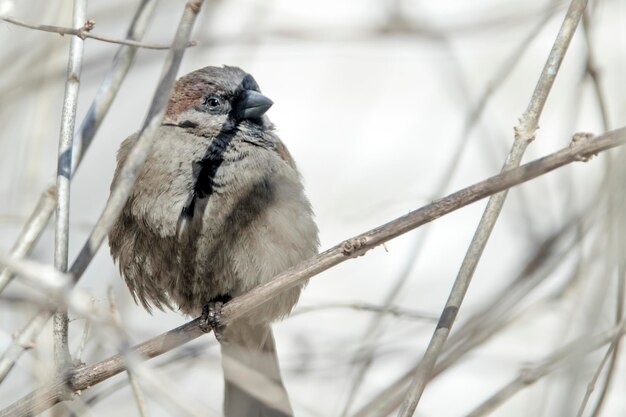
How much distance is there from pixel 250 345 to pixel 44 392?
184 cm

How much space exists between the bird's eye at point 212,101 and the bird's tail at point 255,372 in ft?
3.30

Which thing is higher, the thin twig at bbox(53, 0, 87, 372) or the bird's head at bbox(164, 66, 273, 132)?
the bird's head at bbox(164, 66, 273, 132)

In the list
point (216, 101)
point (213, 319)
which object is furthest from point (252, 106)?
point (213, 319)

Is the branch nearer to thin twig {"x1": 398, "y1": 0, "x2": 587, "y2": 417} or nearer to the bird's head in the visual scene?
thin twig {"x1": 398, "y1": 0, "x2": 587, "y2": 417}

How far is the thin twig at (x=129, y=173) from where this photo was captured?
217 centimetres

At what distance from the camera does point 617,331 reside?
7.41 feet

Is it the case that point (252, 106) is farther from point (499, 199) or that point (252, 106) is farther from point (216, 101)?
point (499, 199)

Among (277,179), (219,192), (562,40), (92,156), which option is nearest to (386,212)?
(277,179)

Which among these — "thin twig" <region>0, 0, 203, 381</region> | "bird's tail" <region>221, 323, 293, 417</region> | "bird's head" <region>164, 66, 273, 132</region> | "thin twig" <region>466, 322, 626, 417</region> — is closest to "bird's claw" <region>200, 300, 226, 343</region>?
"bird's tail" <region>221, 323, 293, 417</region>

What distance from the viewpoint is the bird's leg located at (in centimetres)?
347

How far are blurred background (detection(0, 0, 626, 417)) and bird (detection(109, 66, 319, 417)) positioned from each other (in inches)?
6.8

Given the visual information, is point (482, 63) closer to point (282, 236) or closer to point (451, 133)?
point (451, 133)

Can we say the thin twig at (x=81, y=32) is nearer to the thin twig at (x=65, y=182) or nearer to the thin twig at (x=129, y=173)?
the thin twig at (x=129, y=173)

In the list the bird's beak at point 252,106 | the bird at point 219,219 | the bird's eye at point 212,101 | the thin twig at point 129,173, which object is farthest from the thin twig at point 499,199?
the bird's eye at point 212,101
